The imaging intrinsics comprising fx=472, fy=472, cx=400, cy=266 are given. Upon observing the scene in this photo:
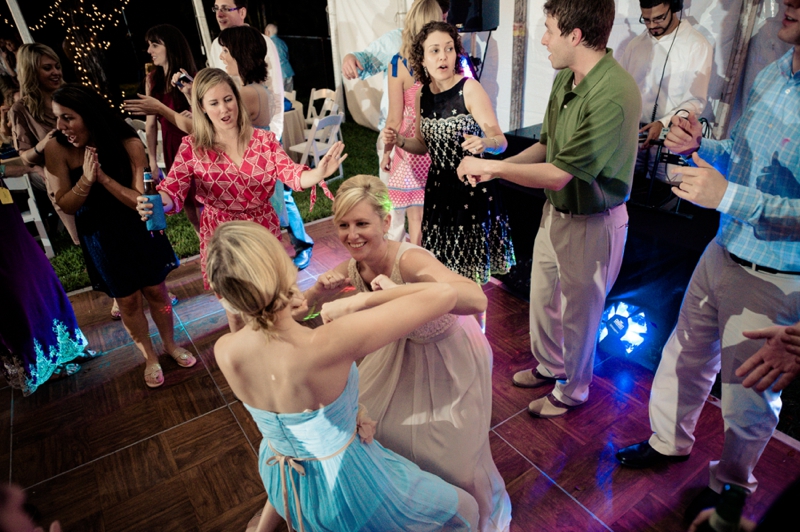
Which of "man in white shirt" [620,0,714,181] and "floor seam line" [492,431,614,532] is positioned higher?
"man in white shirt" [620,0,714,181]

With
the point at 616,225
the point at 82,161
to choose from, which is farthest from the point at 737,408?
the point at 82,161

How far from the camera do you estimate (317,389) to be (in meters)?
1.24

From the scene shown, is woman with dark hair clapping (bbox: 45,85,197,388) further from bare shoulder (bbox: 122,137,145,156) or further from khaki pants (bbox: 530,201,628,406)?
khaki pants (bbox: 530,201,628,406)

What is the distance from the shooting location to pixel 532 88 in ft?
14.4

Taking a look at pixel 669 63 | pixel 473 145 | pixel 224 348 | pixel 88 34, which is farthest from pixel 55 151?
pixel 88 34

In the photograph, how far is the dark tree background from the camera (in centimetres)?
681

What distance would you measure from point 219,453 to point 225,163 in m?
1.42

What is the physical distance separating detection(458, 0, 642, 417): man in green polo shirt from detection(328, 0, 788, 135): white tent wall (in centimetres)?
141

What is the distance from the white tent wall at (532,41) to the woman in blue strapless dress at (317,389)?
8.57 ft

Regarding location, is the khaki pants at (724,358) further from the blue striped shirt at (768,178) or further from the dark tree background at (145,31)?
the dark tree background at (145,31)

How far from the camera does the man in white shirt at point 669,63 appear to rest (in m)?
2.73

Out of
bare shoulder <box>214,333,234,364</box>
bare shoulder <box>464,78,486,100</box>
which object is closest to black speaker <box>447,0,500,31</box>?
bare shoulder <box>464,78,486,100</box>

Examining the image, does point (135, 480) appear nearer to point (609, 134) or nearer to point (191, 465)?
point (191, 465)

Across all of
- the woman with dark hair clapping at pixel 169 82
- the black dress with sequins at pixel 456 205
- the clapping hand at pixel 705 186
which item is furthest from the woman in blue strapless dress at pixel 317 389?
the woman with dark hair clapping at pixel 169 82
